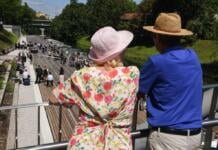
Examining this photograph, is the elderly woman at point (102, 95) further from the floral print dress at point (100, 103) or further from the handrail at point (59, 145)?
the handrail at point (59, 145)

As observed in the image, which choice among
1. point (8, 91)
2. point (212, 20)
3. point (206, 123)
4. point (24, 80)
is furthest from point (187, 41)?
point (206, 123)

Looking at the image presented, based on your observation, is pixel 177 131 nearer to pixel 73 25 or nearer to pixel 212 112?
pixel 212 112


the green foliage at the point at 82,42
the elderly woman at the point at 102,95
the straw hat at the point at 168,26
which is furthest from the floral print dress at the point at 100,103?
the green foliage at the point at 82,42

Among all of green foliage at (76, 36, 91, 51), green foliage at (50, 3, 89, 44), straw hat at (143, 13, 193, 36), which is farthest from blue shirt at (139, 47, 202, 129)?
green foliage at (50, 3, 89, 44)

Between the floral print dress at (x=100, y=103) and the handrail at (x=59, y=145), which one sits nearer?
the floral print dress at (x=100, y=103)

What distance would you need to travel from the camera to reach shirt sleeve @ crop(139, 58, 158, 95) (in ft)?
13.4

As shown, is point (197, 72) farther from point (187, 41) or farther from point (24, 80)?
point (187, 41)

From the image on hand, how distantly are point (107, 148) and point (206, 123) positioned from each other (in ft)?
6.66

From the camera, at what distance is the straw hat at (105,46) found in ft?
12.9

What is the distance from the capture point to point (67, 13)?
158500 millimetres

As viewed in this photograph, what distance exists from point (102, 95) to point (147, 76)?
43 cm

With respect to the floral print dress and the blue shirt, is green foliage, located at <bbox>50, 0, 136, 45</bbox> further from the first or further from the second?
the floral print dress

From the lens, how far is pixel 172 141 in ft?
13.6

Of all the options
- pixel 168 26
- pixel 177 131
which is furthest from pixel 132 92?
pixel 168 26
